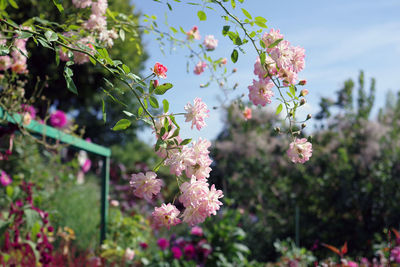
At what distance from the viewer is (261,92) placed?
57.7 inches

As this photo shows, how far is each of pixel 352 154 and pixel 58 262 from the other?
4129 millimetres

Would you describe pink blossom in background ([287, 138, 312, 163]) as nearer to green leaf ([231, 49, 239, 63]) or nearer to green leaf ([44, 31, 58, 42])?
green leaf ([231, 49, 239, 63])

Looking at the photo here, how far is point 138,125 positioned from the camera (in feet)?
37.9

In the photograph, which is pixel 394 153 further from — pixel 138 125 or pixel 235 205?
pixel 138 125

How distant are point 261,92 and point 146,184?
0.55 metres

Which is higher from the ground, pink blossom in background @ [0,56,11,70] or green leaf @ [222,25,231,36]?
pink blossom in background @ [0,56,11,70]

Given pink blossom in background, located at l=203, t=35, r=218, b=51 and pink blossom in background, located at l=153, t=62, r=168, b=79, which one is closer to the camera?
pink blossom in background, located at l=153, t=62, r=168, b=79

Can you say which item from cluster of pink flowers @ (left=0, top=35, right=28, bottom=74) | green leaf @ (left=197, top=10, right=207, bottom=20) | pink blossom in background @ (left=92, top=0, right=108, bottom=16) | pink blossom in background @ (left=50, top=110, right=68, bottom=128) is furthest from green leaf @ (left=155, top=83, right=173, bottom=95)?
pink blossom in background @ (left=50, top=110, right=68, bottom=128)

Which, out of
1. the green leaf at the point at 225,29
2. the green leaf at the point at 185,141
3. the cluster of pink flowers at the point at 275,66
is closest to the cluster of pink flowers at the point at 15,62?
the green leaf at the point at 225,29

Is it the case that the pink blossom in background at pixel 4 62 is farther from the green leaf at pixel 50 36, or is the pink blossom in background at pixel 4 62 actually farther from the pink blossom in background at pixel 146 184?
the pink blossom in background at pixel 146 184

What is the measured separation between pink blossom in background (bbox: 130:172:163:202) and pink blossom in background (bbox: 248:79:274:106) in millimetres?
509

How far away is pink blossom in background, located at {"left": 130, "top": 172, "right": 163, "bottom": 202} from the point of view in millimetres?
1145

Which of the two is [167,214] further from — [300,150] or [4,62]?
[4,62]

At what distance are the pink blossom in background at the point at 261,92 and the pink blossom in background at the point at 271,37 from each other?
0.14m
